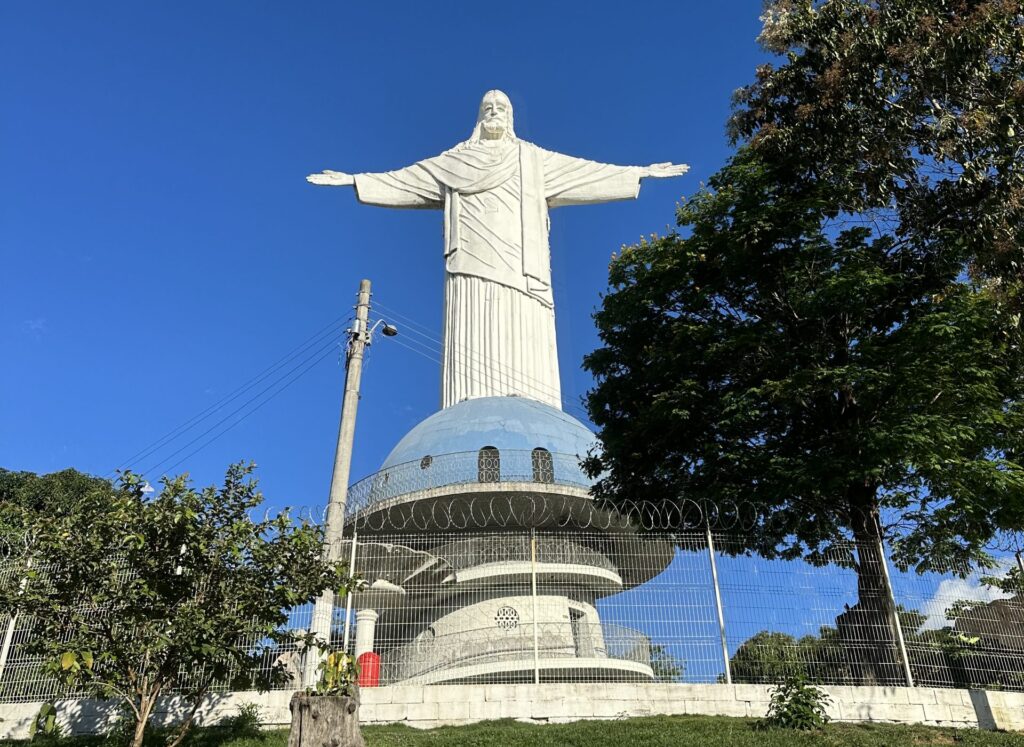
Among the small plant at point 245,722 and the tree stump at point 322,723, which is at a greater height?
the small plant at point 245,722

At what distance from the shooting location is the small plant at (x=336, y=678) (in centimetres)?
758

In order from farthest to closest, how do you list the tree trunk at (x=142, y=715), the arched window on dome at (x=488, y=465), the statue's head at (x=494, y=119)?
the statue's head at (x=494, y=119), the arched window on dome at (x=488, y=465), the tree trunk at (x=142, y=715)

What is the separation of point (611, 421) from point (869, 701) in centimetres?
657

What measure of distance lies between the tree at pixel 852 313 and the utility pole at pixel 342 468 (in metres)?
4.59

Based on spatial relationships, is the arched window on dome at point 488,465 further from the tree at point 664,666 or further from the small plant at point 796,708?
the small plant at point 796,708

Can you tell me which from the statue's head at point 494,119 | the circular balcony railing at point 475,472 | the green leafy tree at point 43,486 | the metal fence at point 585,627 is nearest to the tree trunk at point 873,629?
the metal fence at point 585,627

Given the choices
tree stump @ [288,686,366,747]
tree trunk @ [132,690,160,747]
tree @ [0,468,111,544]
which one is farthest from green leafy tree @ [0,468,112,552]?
tree stump @ [288,686,366,747]

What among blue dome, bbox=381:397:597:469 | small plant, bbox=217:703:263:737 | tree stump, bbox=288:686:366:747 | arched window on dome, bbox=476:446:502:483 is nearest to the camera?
tree stump, bbox=288:686:366:747

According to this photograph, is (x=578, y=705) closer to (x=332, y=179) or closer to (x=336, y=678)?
(x=336, y=678)

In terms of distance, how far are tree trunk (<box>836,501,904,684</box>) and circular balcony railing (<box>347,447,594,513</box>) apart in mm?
7246

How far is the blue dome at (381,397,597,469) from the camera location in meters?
18.2

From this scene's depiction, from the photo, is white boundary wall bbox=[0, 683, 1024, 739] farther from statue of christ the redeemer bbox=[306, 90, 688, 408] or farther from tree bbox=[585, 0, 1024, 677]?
statue of christ the redeemer bbox=[306, 90, 688, 408]

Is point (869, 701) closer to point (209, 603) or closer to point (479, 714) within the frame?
point (479, 714)

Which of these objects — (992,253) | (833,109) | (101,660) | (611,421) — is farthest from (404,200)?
(101,660)
